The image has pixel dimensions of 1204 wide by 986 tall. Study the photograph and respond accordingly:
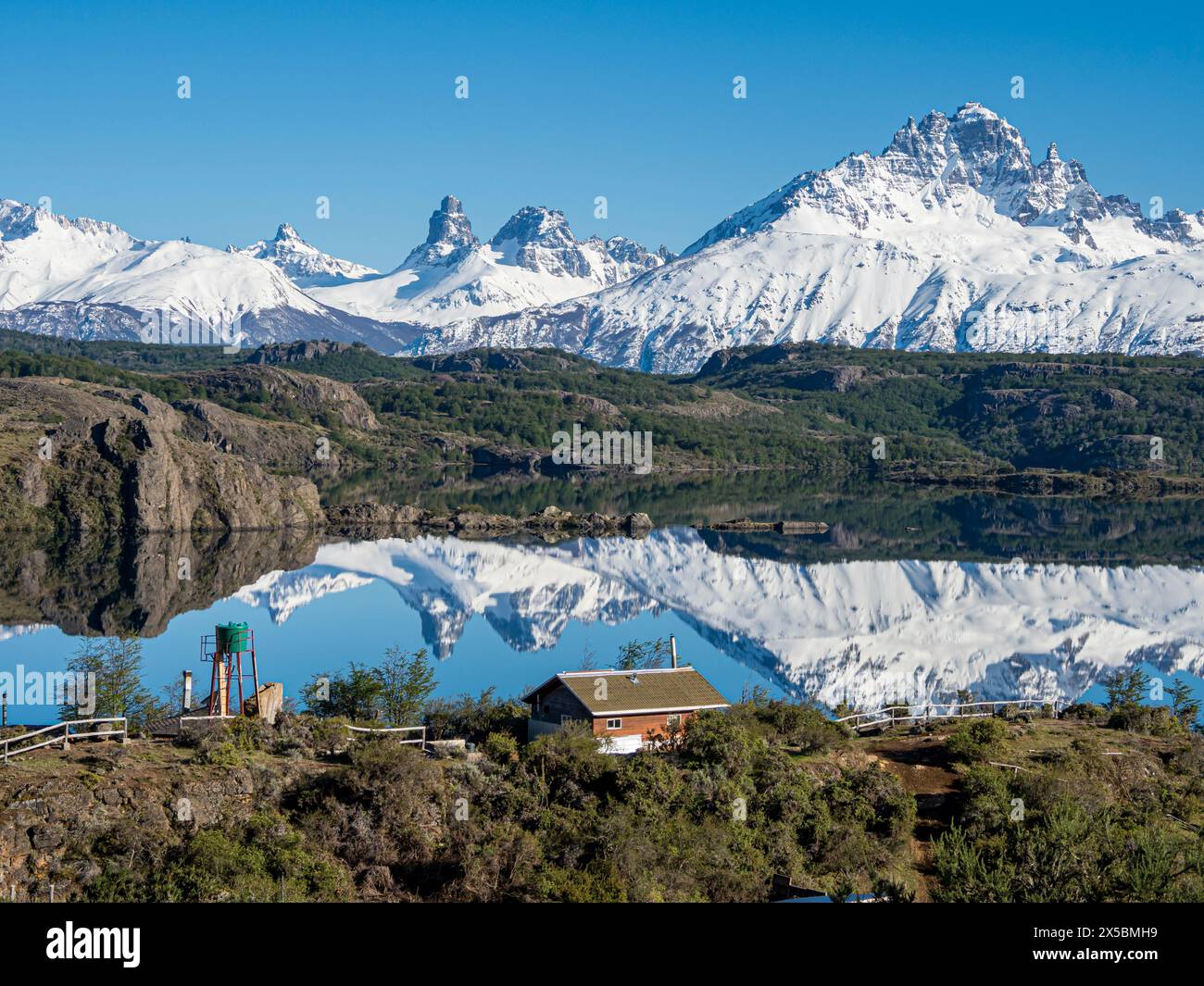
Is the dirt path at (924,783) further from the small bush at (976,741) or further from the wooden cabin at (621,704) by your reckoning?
the wooden cabin at (621,704)

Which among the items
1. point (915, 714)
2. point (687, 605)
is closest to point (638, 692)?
point (915, 714)

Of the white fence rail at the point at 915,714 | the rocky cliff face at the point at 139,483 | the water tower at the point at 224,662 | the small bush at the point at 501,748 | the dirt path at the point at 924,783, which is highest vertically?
the rocky cliff face at the point at 139,483

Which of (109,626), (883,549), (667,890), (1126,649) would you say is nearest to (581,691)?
(667,890)

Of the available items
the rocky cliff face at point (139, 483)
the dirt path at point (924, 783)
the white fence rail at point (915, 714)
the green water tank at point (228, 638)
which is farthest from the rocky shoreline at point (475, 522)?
the green water tank at point (228, 638)

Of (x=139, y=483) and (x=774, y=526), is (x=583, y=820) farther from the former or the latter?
(x=774, y=526)

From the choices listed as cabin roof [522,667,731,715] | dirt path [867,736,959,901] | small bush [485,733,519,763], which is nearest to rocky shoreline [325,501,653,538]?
cabin roof [522,667,731,715]

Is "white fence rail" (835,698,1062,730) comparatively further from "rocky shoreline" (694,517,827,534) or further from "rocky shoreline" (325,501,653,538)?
"rocky shoreline" (694,517,827,534)
